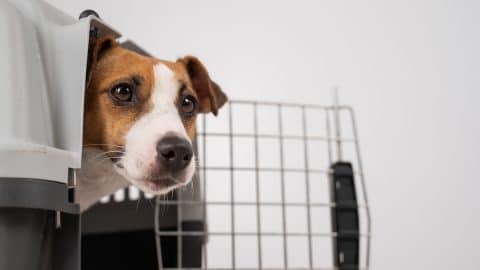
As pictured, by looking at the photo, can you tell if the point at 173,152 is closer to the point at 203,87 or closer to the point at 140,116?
the point at 140,116

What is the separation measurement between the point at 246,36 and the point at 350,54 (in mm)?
359

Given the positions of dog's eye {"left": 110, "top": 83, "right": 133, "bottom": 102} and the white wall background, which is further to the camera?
the white wall background

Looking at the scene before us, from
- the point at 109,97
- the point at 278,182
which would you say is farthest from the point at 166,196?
the point at 109,97

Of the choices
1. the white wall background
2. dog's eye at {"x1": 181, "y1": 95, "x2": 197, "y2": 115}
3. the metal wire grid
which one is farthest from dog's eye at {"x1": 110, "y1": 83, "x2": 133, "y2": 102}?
the white wall background

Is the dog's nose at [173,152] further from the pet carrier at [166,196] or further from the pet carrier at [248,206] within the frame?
the pet carrier at [248,206]

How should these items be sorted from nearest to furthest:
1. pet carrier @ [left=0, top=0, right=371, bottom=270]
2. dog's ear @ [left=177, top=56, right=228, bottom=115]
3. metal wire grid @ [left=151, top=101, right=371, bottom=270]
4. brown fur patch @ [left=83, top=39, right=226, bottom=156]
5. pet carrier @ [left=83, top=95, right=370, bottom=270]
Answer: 1. pet carrier @ [left=0, top=0, right=371, bottom=270]
2. brown fur patch @ [left=83, top=39, right=226, bottom=156]
3. dog's ear @ [left=177, top=56, right=228, bottom=115]
4. metal wire grid @ [left=151, top=101, right=371, bottom=270]
5. pet carrier @ [left=83, top=95, right=370, bottom=270]

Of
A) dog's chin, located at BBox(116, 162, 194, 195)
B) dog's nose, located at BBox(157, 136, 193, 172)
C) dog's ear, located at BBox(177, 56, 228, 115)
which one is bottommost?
dog's chin, located at BBox(116, 162, 194, 195)

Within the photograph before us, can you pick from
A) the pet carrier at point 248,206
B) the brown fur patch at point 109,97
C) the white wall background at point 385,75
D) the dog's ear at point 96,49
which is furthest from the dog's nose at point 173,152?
the white wall background at point 385,75

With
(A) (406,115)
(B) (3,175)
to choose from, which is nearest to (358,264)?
(A) (406,115)

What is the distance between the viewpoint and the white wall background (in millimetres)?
1646

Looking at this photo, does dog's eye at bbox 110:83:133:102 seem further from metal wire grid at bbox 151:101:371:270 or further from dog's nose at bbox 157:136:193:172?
metal wire grid at bbox 151:101:371:270

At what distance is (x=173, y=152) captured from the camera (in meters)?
0.98

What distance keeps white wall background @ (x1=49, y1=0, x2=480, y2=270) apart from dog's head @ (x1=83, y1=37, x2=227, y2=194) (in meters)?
Answer: 0.60

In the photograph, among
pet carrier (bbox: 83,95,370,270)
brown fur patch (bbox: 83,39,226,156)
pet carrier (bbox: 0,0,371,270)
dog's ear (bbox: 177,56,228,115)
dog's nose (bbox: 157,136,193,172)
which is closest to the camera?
pet carrier (bbox: 0,0,371,270)
